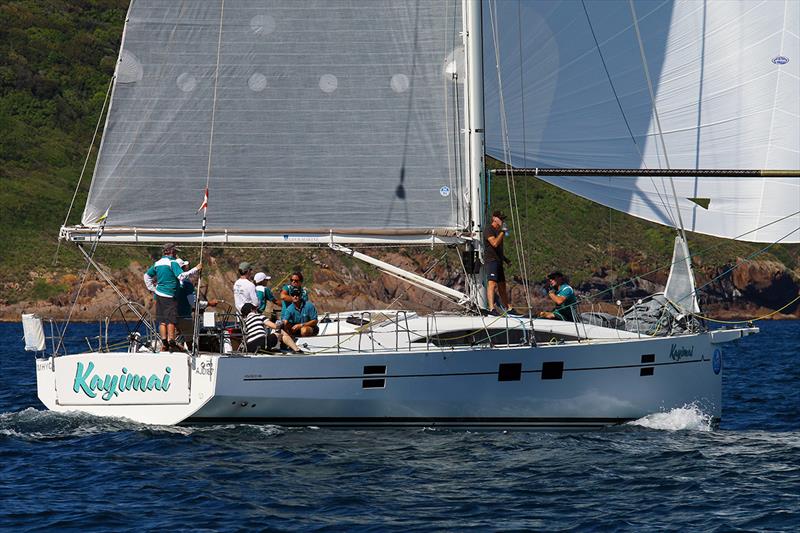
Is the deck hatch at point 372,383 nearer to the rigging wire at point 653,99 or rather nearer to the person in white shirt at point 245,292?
the person in white shirt at point 245,292

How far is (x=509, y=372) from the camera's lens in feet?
47.8

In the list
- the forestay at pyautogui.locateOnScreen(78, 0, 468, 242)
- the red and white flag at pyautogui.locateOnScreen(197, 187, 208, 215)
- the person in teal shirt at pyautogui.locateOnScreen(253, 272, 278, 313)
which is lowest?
Answer: the person in teal shirt at pyautogui.locateOnScreen(253, 272, 278, 313)

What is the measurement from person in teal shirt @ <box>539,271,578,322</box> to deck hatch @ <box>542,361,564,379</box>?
3.59ft

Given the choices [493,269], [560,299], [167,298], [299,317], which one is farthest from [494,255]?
[167,298]

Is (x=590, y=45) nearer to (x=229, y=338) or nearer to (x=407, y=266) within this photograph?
(x=229, y=338)

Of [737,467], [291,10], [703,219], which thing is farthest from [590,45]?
[737,467]

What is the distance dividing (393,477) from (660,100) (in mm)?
7734

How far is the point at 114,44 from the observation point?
87875 mm

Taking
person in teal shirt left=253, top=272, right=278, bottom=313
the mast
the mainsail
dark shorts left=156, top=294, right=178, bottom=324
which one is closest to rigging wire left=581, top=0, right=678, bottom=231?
the mainsail

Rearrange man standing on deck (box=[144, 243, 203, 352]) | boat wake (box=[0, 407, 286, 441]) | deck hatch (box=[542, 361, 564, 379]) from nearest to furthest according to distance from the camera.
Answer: boat wake (box=[0, 407, 286, 441]) → man standing on deck (box=[144, 243, 203, 352]) → deck hatch (box=[542, 361, 564, 379])

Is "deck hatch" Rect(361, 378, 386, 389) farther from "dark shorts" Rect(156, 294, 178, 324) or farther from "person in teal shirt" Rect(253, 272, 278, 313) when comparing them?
"dark shorts" Rect(156, 294, 178, 324)

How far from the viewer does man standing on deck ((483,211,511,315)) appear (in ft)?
51.4

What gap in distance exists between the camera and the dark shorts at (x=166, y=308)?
14.5 meters

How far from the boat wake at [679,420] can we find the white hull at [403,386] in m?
0.13
